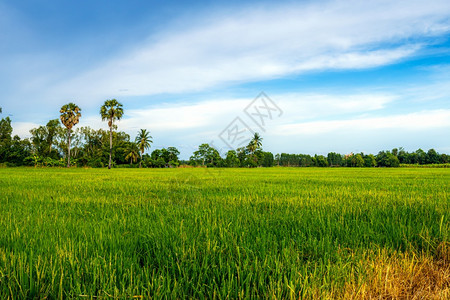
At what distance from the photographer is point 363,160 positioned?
366 ft

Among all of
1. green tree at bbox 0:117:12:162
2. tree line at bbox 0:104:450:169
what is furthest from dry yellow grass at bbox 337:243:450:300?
green tree at bbox 0:117:12:162

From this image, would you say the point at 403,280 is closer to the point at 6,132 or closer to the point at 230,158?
the point at 230,158

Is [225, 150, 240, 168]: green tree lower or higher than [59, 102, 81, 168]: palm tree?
lower

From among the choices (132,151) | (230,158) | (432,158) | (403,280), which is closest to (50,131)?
(132,151)

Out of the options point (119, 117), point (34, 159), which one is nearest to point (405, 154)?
point (119, 117)

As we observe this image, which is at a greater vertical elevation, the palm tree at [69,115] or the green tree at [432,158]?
the palm tree at [69,115]

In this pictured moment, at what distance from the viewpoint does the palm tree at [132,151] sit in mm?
66062

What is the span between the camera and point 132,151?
6694cm

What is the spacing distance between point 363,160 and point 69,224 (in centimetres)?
12513

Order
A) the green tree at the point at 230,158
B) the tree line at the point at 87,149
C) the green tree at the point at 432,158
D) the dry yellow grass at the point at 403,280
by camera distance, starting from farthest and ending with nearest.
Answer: the green tree at the point at 432,158 < the tree line at the point at 87,149 < the green tree at the point at 230,158 < the dry yellow grass at the point at 403,280

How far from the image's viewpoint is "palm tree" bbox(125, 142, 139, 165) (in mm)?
66062

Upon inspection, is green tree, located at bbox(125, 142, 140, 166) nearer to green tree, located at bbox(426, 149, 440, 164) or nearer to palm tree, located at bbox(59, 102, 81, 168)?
palm tree, located at bbox(59, 102, 81, 168)

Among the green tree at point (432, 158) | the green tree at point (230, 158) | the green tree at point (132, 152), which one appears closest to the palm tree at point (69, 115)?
the green tree at point (132, 152)

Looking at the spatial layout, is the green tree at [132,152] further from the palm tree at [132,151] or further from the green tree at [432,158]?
the green tree at [432,158]
